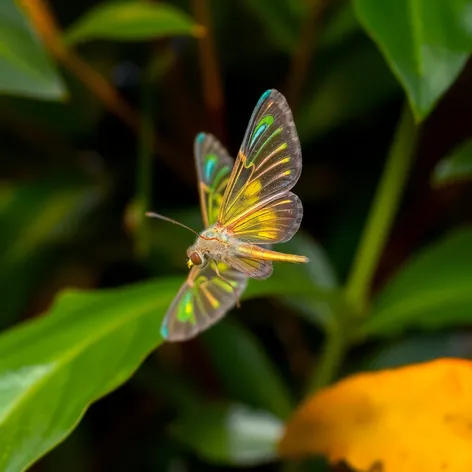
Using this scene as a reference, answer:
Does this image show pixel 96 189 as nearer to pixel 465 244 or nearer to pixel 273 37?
pixel 273 37

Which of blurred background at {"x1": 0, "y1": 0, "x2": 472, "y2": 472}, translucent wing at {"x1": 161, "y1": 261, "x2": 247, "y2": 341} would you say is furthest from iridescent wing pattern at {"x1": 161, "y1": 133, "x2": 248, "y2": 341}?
blurred background at {"x1": 0, "y1": 0, "x2": 472, "y2": 472}

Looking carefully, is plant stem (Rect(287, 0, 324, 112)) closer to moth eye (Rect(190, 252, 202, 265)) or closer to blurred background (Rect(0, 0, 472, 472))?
blurred background (Rect(0, 0, 472, 472))

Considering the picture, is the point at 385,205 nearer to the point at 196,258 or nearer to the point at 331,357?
the point at 331,357

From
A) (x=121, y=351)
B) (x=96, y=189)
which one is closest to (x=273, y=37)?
(x=96, y=189)

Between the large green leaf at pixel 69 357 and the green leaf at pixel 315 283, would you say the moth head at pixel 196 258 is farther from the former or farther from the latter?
the green leaf at pixel 315 283

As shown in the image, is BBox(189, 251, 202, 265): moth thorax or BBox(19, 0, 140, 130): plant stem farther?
BBox(19, 0, 140, 130): plant stem

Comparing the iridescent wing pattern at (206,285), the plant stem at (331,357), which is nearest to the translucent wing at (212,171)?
the iridescent wing pattern at (206,285)
